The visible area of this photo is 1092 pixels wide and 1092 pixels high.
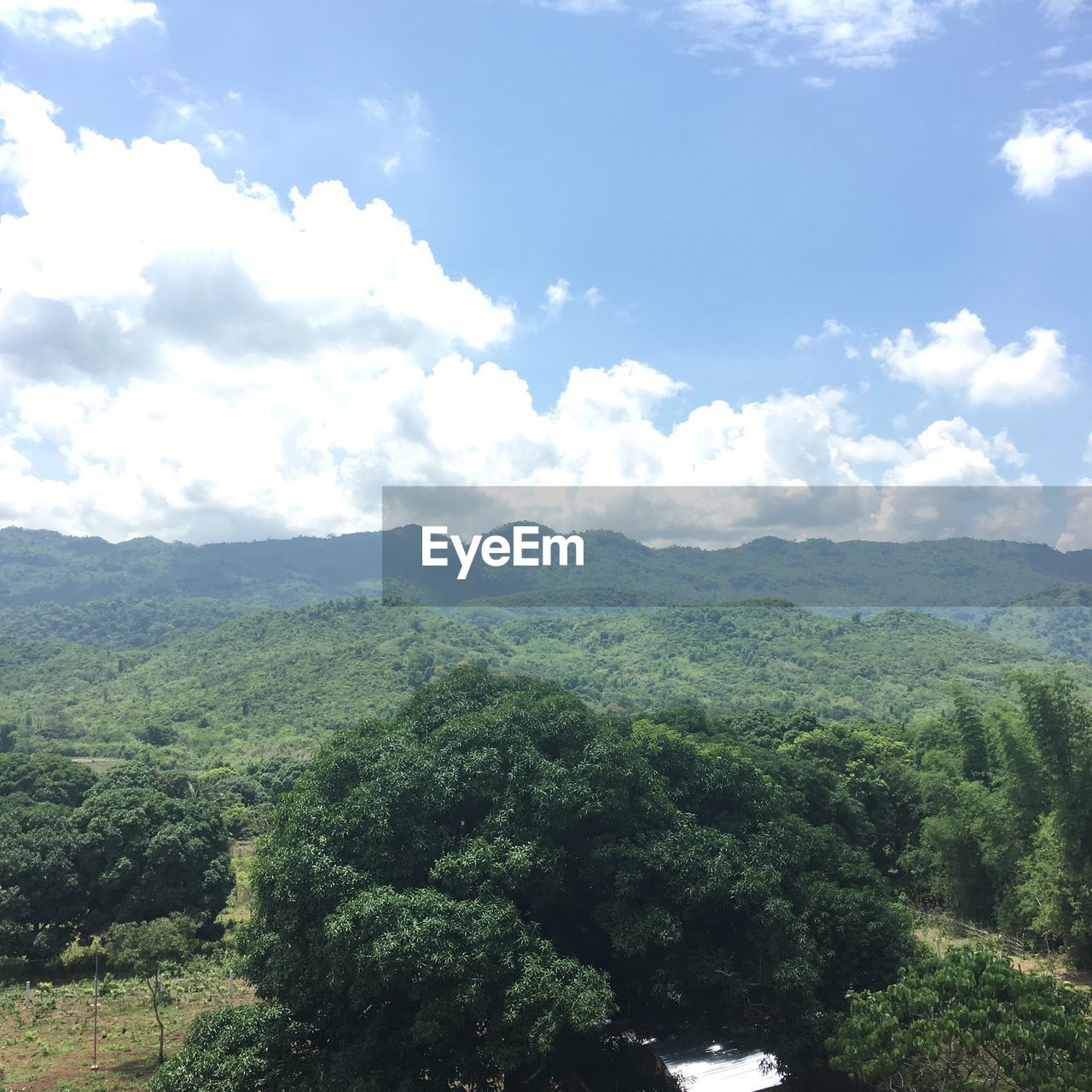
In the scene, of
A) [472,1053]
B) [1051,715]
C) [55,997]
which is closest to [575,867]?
[472,1053]

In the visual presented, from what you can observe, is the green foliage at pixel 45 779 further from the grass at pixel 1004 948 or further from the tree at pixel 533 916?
the grass at pixel 1004 948

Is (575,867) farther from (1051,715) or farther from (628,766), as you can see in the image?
(1051,715)

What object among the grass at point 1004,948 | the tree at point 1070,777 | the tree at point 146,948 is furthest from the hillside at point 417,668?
the tree at point 1070,777

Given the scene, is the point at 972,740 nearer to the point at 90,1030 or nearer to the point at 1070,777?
the point at 1070,777

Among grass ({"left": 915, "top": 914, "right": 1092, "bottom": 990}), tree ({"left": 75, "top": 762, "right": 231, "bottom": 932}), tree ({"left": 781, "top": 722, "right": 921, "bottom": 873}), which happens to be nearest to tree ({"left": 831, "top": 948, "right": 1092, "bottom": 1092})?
grass ({"left": 915, "top": 914, "right": 1092, "bottom": 990})

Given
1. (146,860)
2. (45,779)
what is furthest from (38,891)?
(45,779)

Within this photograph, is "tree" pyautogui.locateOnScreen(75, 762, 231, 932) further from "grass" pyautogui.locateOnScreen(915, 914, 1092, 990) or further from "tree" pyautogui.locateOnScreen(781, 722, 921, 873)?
"grass" pyautogui.locateOnScreen(915, 914, 1092, 990)
